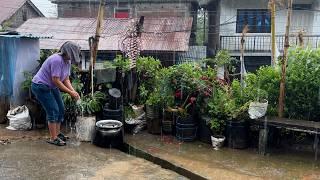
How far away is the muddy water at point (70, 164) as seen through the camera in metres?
5.29

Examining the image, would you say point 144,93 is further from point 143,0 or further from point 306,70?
point 143,0

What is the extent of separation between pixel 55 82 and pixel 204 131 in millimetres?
2799

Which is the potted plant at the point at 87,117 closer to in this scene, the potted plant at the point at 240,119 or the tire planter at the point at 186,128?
the tire planter at the point at 186,128

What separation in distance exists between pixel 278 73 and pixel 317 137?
1288 millimetres

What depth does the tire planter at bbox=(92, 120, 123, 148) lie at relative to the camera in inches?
259

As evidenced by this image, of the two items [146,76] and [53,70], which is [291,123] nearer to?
[146,76]

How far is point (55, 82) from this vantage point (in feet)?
19.8

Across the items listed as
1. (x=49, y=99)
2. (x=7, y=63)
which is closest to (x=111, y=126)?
(x=49, y=99)

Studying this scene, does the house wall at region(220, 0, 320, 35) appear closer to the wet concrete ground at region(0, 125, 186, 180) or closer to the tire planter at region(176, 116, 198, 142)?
the tire planter at region(176, 116, 198, 142)

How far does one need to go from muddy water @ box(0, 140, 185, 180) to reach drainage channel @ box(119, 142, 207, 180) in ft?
0.35

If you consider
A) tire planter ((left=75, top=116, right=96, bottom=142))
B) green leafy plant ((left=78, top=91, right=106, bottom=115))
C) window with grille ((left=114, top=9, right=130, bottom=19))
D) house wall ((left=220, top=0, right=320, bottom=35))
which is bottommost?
tire planter ((left=75, top=116, right=96, bottom=142))

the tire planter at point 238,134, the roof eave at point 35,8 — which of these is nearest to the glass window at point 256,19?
the tire planter at point 238,134

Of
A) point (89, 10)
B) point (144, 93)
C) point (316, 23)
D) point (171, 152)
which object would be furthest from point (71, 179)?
point (89, 10)

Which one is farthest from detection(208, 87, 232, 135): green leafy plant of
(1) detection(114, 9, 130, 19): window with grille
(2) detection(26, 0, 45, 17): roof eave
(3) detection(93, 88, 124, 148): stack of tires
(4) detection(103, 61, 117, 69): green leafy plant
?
(2) detection(26, 0, 45, 17): roof eave
